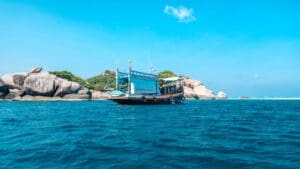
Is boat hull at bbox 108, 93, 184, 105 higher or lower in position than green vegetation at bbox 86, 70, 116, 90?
lower

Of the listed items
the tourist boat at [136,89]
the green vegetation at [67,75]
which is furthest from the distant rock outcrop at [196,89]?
the tourist boat at [136,89]

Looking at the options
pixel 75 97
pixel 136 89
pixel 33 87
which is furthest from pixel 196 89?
pixel 136 89

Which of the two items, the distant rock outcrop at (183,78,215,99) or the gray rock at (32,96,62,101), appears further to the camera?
the distant rock outcrop at (183,78,215,99)

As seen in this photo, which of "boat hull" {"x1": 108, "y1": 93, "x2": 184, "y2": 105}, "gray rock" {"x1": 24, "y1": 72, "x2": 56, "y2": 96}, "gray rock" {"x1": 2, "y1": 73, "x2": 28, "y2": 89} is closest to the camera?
"boat hull" {"x1": 108, "y1": 93, "x2": 184, "y2": 105}

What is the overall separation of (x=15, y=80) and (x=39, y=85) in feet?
33.7

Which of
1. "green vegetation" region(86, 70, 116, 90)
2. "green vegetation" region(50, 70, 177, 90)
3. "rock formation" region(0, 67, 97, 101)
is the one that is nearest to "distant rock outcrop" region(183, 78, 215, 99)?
"green vegetation" region(50, 70, 177, 90)

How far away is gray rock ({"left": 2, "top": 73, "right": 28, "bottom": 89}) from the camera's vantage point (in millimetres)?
112688

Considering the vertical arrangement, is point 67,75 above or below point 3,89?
above

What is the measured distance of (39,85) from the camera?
111 m

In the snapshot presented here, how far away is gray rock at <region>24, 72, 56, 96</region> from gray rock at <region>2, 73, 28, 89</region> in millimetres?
3514

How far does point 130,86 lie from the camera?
67.8 meters

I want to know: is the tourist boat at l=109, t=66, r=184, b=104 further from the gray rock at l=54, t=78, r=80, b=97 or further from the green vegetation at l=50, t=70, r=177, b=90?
the green vegetation at l=50, t=70, r=177, b=90

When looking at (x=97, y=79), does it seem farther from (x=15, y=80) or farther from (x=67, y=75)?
(x=15, y=80)

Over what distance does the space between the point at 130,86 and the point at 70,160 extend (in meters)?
55.0
